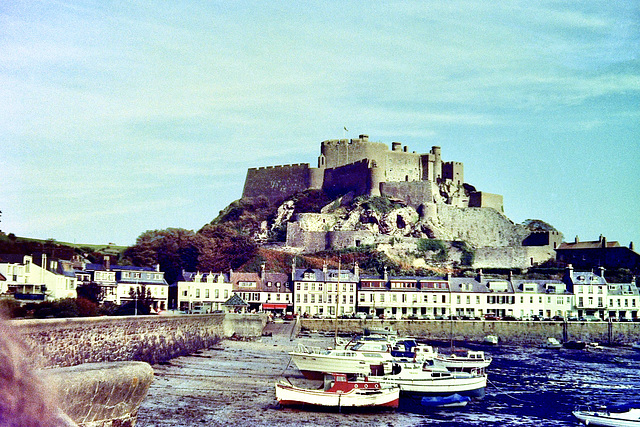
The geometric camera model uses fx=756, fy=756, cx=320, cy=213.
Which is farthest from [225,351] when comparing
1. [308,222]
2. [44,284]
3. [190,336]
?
[308,222]

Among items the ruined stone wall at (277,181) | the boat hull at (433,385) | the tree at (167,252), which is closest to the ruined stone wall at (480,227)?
the ruined stone wall at (277,181)

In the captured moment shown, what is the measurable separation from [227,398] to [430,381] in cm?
935

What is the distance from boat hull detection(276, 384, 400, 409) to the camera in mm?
27828

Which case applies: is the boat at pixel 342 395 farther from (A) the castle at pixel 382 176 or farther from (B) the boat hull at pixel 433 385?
(A) the castle at pixel 382 176

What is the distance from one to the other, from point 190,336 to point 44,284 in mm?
11899

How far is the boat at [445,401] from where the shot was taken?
102 feet

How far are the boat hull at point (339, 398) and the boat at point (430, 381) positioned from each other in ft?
7.54

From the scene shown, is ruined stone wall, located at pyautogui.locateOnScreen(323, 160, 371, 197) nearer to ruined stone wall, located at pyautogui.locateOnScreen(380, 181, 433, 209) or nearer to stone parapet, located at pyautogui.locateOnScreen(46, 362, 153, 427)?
ruined stone wall, located at pyautogui.locateOnScreen(380, 181, 433, 209)

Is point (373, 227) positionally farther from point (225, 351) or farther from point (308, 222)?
point (225, 351)

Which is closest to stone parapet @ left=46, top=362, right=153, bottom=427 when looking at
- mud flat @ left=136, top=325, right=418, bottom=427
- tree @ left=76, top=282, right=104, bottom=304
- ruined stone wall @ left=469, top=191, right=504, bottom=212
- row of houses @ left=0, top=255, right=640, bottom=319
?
mud flat @ left=136, top=325, right=418, bottom=427

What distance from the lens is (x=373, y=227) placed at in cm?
9181

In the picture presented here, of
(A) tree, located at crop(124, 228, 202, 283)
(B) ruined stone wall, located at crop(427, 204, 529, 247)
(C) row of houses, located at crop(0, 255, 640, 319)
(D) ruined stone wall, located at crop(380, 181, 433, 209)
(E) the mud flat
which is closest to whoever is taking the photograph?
(E) the mud flat

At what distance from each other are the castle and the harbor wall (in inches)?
1250

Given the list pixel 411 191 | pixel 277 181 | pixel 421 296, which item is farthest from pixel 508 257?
pixel 277 181
